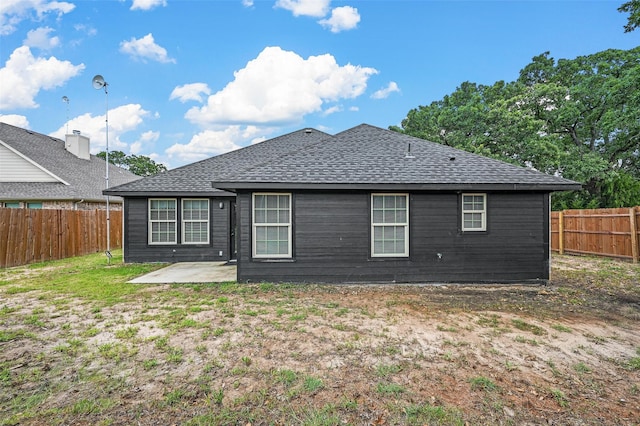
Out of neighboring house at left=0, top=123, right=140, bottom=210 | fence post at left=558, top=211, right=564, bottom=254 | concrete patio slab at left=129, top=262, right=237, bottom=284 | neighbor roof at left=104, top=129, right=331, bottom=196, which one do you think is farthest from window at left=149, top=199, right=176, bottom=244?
fence post at left=558, top=211, right=564, bottom=254

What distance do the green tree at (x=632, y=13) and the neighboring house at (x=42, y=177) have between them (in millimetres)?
22886

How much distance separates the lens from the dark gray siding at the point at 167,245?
34.9 ft

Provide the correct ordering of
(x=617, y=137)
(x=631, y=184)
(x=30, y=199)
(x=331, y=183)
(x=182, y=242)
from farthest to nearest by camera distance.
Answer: (x=617, y=137) → (x=631, y=184) → (x=30, y=199) → (x=182, y=242) → (x=331, y=183)

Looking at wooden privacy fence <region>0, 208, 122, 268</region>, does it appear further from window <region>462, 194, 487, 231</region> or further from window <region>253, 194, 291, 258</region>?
window <region>462, 194, 487, 231</region>

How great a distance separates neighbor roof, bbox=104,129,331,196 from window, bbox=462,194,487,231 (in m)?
5.14

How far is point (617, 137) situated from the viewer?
19312 mm

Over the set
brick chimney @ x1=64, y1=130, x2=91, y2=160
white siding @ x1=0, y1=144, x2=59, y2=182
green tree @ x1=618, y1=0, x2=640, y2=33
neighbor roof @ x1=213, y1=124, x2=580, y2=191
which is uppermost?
green tree @ x1=618, y1=0, x2=640, y2=33

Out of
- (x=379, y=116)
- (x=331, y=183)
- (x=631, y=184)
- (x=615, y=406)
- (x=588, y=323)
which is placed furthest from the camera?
(x=379, y=116)

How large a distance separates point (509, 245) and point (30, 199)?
1919cm

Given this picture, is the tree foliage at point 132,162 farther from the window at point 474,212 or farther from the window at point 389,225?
the window at point 474,212

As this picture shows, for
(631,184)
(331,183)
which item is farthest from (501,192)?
(631,184)

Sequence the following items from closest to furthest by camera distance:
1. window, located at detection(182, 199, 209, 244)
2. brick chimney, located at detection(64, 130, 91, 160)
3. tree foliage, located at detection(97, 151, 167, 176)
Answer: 1. window, located at detection(182, 199, 209, 244)
2. brick chimney, located at detection(64, 130, 91, 160)
3. tree foliage, located at detection(97, 151, 167, 176)

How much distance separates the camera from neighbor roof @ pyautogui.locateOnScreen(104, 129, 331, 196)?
1051 cm

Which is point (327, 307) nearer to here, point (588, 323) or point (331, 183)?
point (331, 183)
